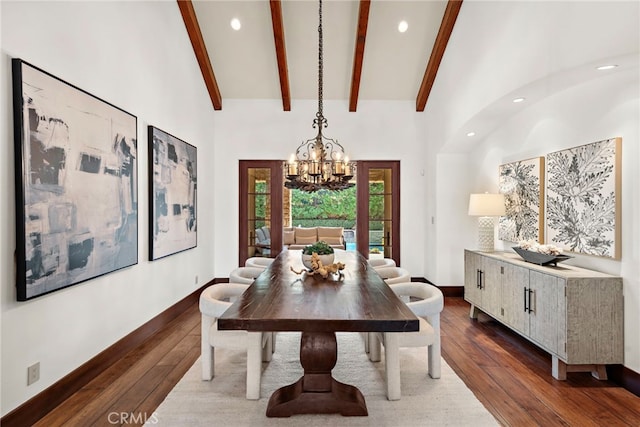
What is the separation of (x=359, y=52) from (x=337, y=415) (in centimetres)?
426

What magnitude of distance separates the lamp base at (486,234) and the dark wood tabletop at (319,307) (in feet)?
7.17

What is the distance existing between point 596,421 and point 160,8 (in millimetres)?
5155

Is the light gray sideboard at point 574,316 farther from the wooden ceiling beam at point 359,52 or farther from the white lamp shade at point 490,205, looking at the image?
the wooden ceiling beam at point 359,52

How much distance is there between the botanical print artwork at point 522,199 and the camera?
3660 mm

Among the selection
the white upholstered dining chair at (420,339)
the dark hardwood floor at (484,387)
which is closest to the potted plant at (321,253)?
the white upholstered dining chair at (420,339)

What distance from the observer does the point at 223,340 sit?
8.43 ft

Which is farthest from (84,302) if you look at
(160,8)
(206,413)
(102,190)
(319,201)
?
(319,201)

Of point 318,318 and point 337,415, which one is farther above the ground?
point 318,318

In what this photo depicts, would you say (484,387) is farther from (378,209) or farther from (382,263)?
(378,209)

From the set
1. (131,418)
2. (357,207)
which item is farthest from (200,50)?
(131,418)

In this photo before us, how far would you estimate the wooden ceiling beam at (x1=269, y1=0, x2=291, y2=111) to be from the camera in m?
4.23

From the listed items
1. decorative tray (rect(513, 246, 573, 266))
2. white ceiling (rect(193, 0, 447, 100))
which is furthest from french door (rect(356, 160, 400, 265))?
decorative tray (rect(513, 246, 573, 266))

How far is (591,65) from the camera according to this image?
8.02 ft

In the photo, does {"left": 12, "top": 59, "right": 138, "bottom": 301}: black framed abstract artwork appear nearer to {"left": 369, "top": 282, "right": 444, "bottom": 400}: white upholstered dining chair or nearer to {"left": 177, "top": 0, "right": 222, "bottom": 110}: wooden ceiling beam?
{"left": 177, "top": 0, "right": 222, "bottom": 110}: wooden ceiling beam
